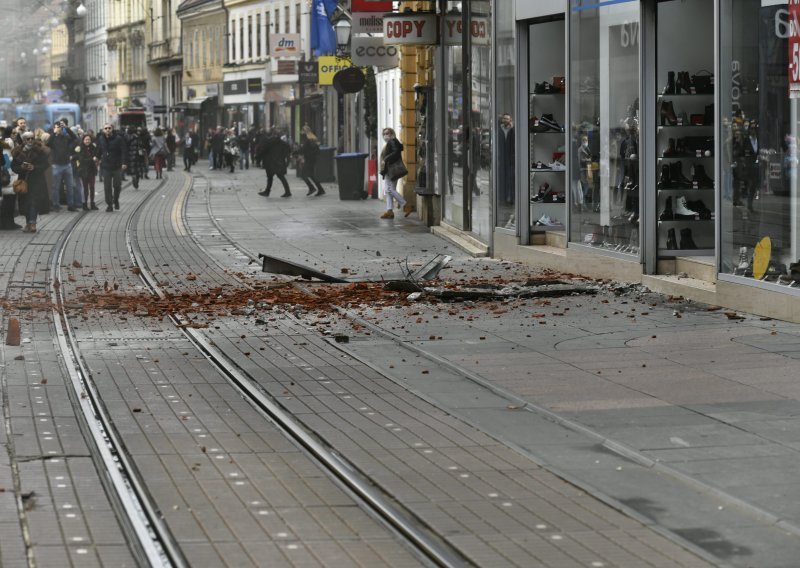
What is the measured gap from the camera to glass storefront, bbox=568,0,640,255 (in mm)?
18047

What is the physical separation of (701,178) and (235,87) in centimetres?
6763

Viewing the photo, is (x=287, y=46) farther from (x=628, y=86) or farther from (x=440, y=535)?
(x=440, y=535)

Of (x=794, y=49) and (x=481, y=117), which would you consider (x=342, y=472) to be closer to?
(x=794, y=49)

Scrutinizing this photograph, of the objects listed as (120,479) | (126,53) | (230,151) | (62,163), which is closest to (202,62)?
(126,53)

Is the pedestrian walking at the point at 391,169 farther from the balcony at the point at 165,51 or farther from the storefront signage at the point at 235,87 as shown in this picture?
the balcony at the point at 165,51

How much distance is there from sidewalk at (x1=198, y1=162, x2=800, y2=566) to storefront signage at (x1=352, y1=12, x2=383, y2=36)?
13.7 meters

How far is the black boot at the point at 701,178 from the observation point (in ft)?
56.3

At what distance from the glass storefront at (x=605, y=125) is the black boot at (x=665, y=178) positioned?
35cm

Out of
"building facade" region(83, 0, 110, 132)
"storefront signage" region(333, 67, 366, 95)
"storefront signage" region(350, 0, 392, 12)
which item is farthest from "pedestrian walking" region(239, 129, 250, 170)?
"building facade" region(83, 0, 110, 132)

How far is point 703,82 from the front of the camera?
17141mm

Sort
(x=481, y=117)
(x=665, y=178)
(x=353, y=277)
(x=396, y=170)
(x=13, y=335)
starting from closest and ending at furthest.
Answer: (x=13, y=335) → (x=665, y=178) → (x=353, y=277) → (x=481, y=117) → (x=396, y=170)

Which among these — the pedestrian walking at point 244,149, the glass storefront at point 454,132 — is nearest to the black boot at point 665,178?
the glass storefront at point 454,132

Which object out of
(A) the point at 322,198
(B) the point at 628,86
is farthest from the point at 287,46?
(B) the point at 628,86

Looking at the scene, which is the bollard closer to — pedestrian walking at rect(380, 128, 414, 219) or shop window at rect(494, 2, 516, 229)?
shop window at rect(494, 2, 516, 229)
